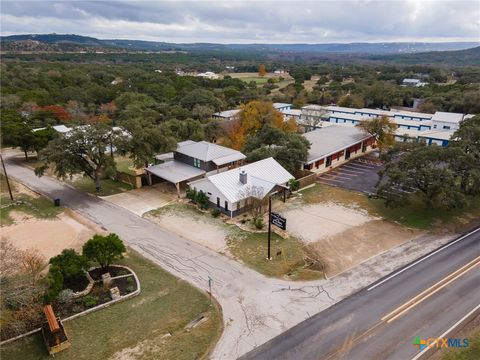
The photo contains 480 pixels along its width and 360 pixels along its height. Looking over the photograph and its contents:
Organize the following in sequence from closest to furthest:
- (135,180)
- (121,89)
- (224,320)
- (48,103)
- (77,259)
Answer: (224,320) → (77,259) → (135,180) → (48,103) → (121,89)

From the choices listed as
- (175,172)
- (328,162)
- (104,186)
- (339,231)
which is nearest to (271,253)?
(339,231)

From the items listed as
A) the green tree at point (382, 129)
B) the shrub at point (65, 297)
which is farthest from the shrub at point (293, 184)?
the shrub at point (65, 297)

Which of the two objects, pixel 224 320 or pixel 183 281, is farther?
pixel 183 281

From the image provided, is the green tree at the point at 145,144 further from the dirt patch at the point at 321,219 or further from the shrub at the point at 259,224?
the dirt patch at the point at 321,219

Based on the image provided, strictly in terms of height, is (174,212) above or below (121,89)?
below

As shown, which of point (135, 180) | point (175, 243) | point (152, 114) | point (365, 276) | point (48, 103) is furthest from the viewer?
point (48, 103)

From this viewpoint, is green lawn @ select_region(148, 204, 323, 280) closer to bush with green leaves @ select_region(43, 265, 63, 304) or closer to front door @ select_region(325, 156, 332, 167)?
bush with green leaves @ select_region(43, 265, 63, 304)

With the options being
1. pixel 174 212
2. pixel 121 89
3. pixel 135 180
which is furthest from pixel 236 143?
pixel 121 89

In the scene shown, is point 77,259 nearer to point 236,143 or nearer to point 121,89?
point 236,143

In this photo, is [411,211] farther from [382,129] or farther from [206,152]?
[206,152]
